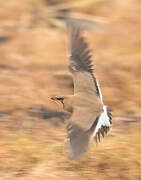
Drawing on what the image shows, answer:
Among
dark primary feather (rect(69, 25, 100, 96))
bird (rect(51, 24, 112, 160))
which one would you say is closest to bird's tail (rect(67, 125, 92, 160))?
bird (rect(51, 24, 112, 160))

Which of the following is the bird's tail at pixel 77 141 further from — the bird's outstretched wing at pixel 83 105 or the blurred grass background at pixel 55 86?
the blurred grass background at pixel 55 86

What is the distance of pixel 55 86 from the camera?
782cm

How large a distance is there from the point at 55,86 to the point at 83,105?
9.22ft

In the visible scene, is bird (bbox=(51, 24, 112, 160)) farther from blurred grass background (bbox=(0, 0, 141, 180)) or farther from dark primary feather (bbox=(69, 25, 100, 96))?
blurred grass background (bbox=(0, 0, 141, 180))

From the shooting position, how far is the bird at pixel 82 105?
15.3 ft

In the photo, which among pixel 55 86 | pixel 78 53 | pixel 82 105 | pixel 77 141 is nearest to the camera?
pixel 77 141

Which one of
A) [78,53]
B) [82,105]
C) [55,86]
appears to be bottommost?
[55,86]

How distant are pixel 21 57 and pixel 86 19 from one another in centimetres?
167

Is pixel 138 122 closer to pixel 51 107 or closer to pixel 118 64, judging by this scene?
pixel 51 107

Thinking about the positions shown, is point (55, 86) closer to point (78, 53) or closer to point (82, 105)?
point (78, 53)

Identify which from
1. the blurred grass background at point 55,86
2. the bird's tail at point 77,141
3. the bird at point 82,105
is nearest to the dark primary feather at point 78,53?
the bird at point 82,105

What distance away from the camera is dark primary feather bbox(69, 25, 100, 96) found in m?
5.14

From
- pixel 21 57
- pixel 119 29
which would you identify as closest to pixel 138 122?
pixel 21 57

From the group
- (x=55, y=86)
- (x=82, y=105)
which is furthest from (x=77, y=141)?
(x=55, y=86)
